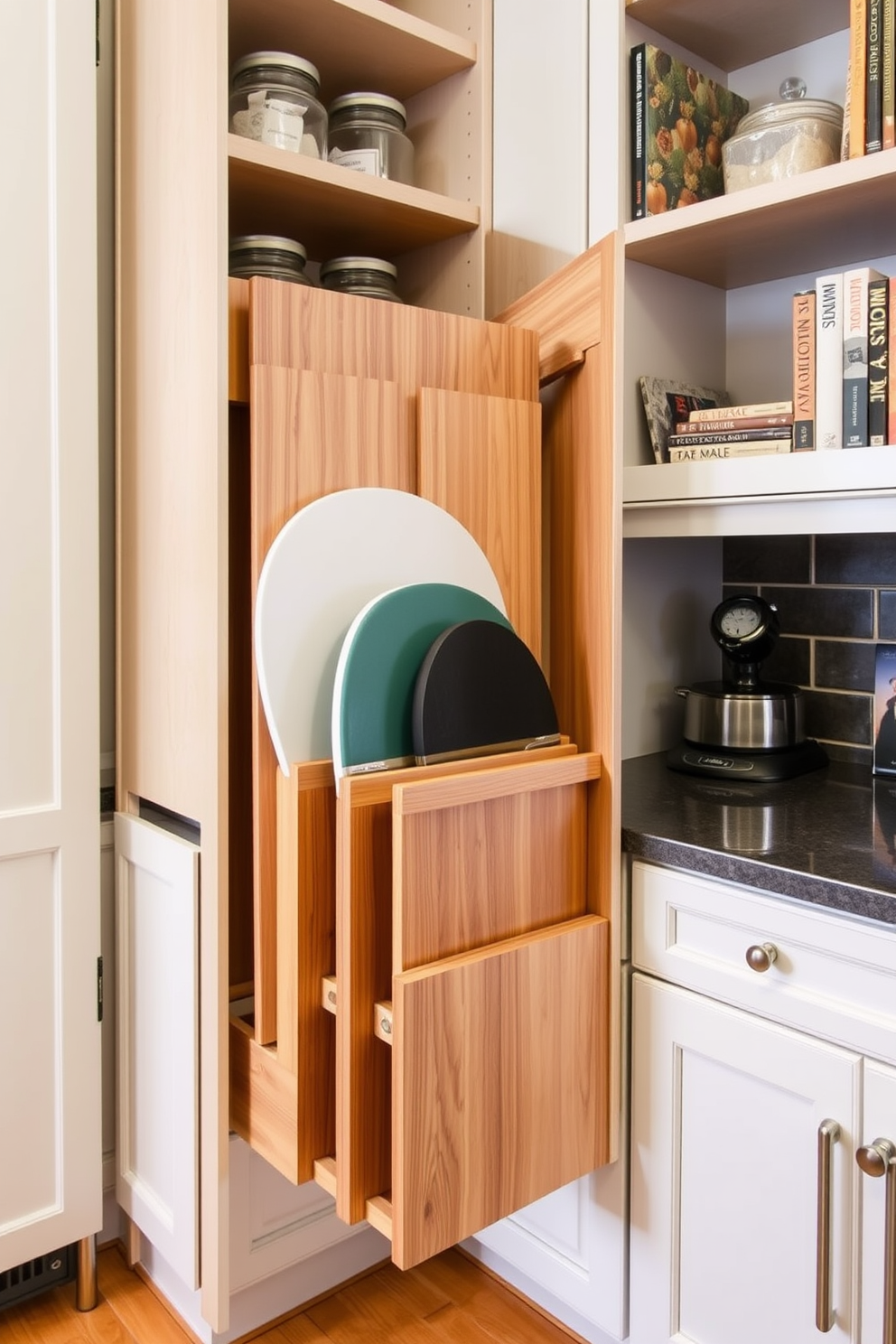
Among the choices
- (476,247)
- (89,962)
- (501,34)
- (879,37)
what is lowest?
(89,962)

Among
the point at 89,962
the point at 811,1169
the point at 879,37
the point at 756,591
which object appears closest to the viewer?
the point at 811,1169

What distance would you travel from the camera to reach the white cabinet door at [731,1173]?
1.14 m

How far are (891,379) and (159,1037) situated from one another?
1.37m

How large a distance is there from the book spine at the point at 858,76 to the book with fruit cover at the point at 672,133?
0.93 feet

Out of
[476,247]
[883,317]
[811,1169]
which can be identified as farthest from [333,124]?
[811,1169]

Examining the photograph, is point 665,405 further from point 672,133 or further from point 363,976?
point 363,976

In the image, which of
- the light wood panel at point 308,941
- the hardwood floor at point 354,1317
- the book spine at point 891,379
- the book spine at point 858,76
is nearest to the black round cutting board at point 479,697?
the light wood panel at point 308,941

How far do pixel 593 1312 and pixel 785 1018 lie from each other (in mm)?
593

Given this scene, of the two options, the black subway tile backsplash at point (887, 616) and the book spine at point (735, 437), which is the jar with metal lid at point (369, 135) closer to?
the book spine at point (735, 437)

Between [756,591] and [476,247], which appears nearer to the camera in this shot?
[476,247]

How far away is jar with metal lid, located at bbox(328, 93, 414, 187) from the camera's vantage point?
156cm

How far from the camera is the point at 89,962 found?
157 centimetres

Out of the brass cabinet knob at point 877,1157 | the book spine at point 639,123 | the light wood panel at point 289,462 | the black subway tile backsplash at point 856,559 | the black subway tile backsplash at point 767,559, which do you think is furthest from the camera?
the black subway tile backsplash at point 767,559

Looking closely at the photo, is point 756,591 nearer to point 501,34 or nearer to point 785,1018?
point 785,1018
